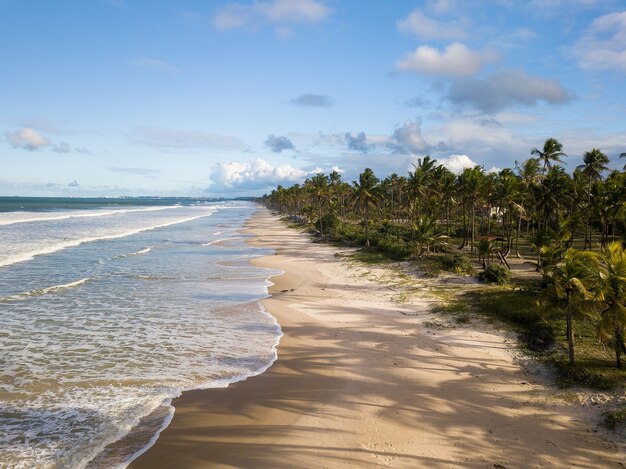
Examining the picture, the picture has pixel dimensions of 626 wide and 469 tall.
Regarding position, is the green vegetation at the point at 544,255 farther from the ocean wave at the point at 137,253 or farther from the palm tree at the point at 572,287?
the ocean wave at the point at 137,253

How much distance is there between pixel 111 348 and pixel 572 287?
17.7m

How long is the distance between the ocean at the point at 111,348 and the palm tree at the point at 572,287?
10.6 m

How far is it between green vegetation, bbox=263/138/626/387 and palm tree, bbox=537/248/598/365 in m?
0.03

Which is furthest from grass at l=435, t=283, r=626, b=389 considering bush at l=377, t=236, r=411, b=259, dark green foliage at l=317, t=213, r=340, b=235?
dark green foliage at l=317, t=213, r=340, b=235

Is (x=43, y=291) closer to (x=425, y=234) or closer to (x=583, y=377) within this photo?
(x=583, y=377)

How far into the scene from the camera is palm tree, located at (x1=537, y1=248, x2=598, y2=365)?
12255mm

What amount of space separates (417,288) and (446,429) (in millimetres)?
16887

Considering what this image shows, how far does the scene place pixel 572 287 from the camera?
1307 cm

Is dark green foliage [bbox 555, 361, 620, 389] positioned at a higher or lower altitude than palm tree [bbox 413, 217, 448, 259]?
lower

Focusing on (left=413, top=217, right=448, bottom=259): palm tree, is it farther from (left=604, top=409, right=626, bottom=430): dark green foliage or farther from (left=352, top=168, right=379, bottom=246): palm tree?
(left=604, top=409, right=626, bottom=430): dark green foliage

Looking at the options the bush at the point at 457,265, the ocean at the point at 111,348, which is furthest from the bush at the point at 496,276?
the ocean at the point at 111,348

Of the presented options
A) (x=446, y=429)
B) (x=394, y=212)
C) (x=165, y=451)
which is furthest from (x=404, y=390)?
(x=394, y=212)

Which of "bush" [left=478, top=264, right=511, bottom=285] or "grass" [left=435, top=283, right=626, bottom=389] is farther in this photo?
"bush" [left=478, top=264, right=511, bottom=285]

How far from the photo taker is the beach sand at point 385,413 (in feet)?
31.8
